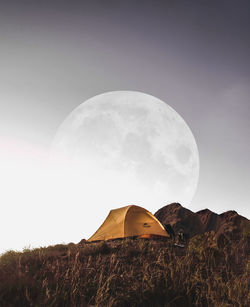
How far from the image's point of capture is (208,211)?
996 inches

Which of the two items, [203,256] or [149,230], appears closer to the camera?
[203,256]

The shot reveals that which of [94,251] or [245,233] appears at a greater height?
[245,233]

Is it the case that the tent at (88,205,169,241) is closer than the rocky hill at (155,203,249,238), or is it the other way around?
the tent at (88,205,169,241)

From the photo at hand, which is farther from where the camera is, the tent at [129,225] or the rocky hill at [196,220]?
the rocky hill at [196,220]

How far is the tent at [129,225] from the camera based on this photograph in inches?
446

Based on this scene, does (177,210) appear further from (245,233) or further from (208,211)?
(245,233)

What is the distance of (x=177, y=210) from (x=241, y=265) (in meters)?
20.7

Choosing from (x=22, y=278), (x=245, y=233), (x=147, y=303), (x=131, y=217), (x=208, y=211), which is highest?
(x=208, y=211)

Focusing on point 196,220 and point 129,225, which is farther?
point 196,220

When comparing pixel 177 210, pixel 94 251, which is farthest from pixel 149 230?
pixel 177 210

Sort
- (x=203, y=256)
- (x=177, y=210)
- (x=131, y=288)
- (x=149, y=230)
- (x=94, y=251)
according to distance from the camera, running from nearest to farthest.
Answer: (x=131, y=288) < (x=203, y=256) < (x=94, y=251) < (x=149, y=230) < (x=177, y=210)

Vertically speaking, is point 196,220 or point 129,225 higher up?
point 196,220

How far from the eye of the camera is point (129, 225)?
11484 millimetres

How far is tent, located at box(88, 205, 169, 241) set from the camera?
1133cm
